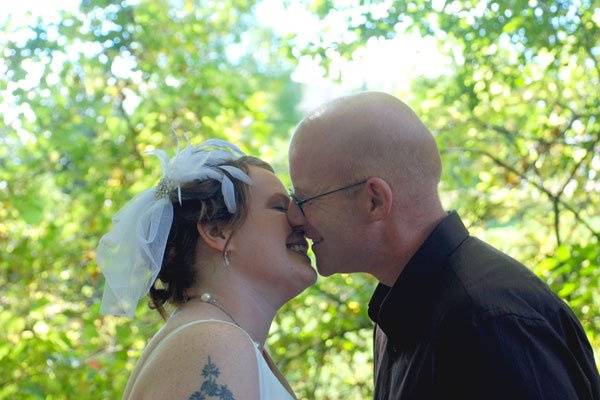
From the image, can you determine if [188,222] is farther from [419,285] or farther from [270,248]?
[419,285]

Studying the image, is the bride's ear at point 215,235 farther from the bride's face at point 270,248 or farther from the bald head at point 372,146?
the bald head at point 372,146

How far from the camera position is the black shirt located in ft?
5.18

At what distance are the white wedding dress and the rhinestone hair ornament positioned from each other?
0.99 ft

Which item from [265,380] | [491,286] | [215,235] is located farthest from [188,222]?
[491,286]

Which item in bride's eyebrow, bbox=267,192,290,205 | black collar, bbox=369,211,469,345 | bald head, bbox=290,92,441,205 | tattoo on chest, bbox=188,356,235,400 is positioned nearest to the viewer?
tattoo on chest, bbox=188,356,235,400

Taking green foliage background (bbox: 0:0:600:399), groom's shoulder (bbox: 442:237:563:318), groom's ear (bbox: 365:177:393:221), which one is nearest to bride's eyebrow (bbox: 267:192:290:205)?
groom's ear (bbox: 365:177:393:221)

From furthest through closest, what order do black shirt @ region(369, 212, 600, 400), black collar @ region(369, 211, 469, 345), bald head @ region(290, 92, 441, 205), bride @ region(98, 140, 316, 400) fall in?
bride @ region(98, 140, 316, 400) < bald head @ region(290, 92, 441, 205) < black collar @ region(369, 211, 469, 345) < black shirt @ region(369, 212, 600, 400)

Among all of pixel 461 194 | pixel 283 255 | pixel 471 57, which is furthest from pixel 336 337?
pixel 283 255

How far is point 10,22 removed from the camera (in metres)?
4.16

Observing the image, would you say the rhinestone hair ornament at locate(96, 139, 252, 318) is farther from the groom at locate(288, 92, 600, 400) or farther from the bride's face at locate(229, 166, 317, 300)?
the groom at locate(288, 92, 600, 400)

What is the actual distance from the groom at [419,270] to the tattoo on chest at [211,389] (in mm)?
415

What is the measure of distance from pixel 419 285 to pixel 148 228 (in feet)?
2.51

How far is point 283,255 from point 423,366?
1.75ft

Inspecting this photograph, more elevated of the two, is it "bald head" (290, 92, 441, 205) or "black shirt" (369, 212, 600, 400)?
"bald head" (290, 92, 441, 205)
